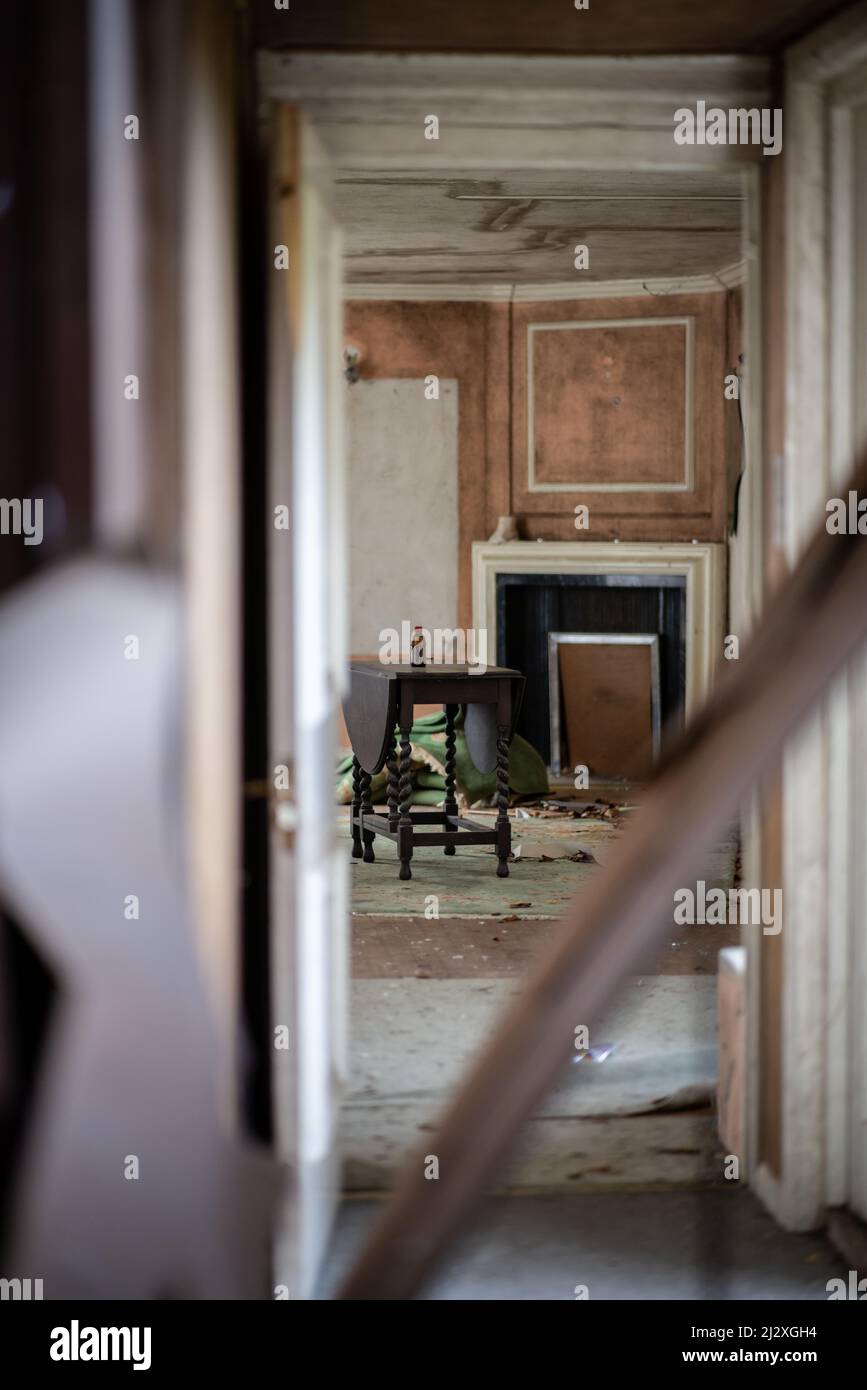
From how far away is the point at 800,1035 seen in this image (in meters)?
2.40

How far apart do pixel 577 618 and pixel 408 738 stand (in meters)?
2.38

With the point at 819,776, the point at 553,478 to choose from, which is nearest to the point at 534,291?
the point at 553,478

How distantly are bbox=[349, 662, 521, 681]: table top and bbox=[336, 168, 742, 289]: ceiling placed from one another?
5.79ft

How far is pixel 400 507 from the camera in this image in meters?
7.29

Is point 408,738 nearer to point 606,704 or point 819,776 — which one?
point 606,704

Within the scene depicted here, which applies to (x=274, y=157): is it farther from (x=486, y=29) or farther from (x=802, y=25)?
(x=802, y=25)

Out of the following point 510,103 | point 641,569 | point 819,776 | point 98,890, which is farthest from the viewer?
point 641,569

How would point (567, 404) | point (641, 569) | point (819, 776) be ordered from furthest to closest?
point (567, 404) → point (641, 569) → point (819, 776)

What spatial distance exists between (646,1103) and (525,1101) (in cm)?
218

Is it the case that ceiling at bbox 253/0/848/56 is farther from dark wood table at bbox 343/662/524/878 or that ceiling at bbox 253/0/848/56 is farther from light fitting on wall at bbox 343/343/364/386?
light fitting on wall at bbox 343/343/364/386

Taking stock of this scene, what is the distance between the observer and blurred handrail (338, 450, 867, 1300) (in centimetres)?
86

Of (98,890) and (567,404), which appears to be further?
(567,404)

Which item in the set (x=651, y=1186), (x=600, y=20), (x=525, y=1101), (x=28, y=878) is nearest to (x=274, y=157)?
(x=600, y=20)

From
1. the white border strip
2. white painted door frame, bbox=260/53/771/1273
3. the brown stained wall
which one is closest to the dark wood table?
the brown stained wall
